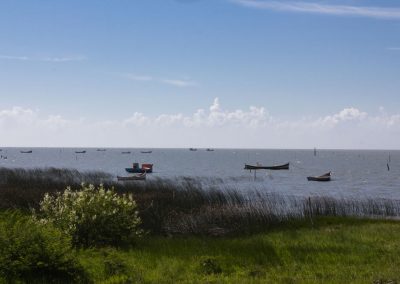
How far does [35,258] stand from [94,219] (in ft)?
17.0

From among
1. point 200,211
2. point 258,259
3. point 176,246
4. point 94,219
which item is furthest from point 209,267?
point 200,211

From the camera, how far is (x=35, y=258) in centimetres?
1162

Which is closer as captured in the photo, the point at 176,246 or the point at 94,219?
the point at 94,219

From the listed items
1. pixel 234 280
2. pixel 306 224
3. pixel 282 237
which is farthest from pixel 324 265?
pixel 306 224

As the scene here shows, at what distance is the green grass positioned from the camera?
40.1ft

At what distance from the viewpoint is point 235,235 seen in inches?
840

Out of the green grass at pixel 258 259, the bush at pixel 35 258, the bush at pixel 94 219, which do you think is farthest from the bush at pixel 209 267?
the bush at pixel 94 219

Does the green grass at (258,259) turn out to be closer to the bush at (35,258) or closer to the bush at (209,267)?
the bush at (209,267)

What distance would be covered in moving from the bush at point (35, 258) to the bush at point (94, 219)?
13.7ft

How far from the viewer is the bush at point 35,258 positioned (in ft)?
37.4

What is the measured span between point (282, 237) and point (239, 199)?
15058 mm

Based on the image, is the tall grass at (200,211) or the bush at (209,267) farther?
the tall grass at (200,211)

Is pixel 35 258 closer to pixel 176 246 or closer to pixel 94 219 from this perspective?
pixel 94 219

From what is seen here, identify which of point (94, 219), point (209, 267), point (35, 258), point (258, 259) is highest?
point (94, 219)
